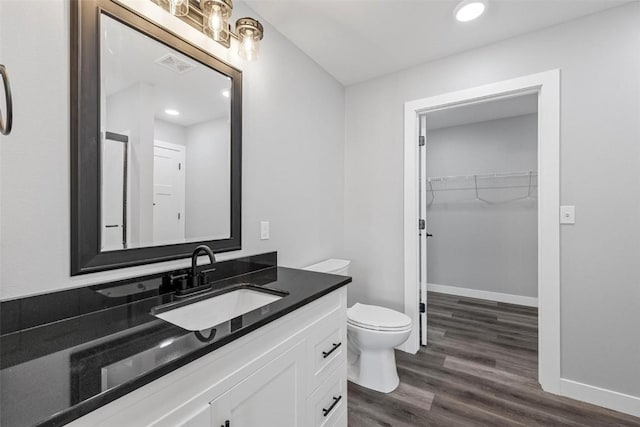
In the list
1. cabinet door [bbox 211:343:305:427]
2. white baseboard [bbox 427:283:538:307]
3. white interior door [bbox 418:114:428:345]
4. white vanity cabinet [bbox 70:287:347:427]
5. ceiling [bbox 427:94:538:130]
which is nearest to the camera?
white vanity cabinet [bbox 70:287:347:427]

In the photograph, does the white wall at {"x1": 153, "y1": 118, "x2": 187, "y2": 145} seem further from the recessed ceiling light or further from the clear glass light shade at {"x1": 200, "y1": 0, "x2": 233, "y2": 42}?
the recessed ceiling light

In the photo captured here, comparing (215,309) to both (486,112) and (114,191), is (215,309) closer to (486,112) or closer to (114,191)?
(114,191)

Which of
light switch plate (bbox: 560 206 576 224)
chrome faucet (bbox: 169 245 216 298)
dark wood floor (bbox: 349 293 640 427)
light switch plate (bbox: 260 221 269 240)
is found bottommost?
dark wood floor (bbox: 349 293 640 427)

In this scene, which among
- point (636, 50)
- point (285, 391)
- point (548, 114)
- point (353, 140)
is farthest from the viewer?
point (353, 140)

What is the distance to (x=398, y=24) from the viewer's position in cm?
184

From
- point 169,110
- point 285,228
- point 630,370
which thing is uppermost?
point 169,110

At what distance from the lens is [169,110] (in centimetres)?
132

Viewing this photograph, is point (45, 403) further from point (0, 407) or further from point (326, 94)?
point (326, 94)

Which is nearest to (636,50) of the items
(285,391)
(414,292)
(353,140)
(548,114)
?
(548,114)

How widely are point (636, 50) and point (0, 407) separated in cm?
296

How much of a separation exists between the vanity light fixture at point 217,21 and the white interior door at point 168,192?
565mm

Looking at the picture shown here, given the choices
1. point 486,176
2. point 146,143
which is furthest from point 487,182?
point 146,143

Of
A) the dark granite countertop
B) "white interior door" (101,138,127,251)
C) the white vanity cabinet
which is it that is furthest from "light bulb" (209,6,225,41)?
the white vanity cabinet

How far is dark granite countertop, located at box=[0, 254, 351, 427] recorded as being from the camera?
1.77 feet
